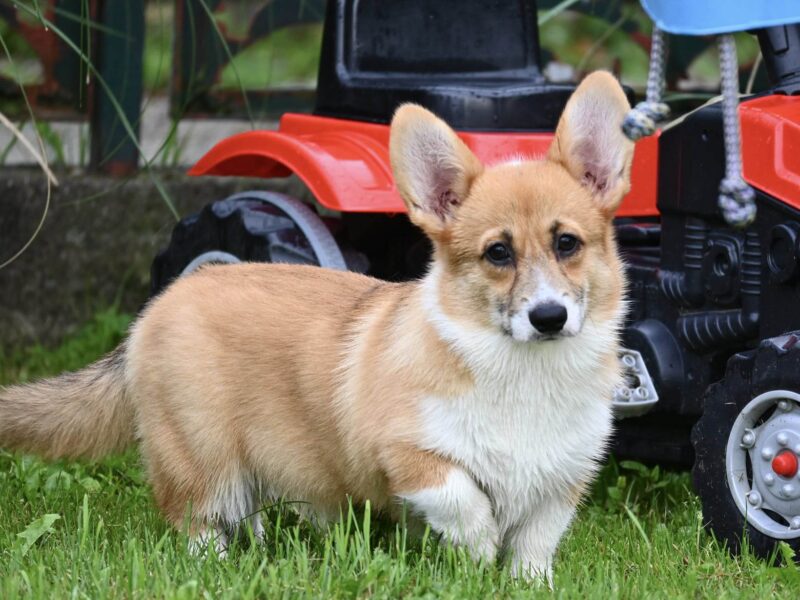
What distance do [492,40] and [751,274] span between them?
1.26 metres

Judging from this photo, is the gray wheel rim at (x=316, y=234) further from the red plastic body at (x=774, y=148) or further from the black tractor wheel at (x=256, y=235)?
the red plastic body at (x=774, y=148)

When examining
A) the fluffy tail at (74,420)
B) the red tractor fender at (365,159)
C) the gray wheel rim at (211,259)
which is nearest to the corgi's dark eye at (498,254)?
the red tractor fender at (365,159)

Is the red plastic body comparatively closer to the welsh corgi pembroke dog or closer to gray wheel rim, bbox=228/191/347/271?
the welsh corgi pembroke dog

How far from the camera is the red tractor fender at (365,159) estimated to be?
349cm

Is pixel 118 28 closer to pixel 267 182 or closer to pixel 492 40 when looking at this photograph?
pixel 267 182

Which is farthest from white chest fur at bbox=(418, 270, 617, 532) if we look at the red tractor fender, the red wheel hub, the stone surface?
the stone surface

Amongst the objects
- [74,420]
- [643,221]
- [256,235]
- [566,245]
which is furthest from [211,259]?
[566,245]

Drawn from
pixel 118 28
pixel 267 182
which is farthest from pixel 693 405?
pixel 118 28

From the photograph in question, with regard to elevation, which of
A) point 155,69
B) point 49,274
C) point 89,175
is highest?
point 155,69

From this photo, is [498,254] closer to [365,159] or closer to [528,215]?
[528,215]

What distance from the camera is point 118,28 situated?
5.50 m

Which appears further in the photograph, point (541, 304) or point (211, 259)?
point (211, 259)

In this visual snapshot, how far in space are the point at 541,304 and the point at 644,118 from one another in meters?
0.47

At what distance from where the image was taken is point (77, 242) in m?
5.43
